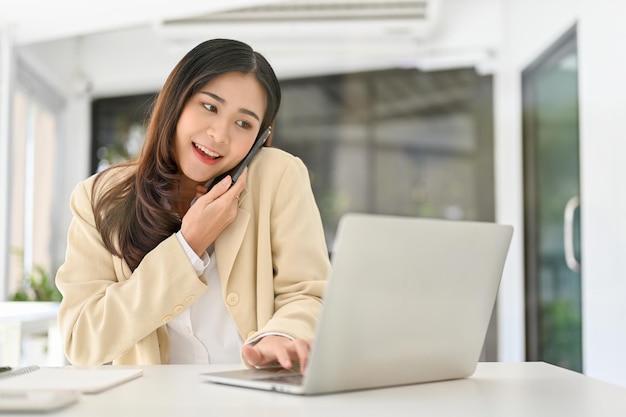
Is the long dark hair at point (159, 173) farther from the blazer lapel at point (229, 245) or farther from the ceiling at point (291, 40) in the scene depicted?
the ceiling at point (291, 40)

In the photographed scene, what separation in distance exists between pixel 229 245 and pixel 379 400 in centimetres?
75

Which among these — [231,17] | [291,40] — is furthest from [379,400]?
[291,40]

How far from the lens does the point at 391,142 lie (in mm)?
6672

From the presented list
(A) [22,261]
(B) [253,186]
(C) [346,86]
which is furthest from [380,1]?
(B) [253,186]

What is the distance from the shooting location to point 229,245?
178 cm

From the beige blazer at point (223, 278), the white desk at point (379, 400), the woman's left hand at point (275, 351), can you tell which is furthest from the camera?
the beige blazer at point (223, 278)

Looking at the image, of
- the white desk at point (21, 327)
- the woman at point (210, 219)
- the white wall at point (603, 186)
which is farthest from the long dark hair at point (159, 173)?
the white wall at point (603, 186)

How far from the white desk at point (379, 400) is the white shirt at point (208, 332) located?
51cm

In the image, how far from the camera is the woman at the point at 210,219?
1721 millimetres

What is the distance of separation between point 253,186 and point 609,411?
101 cm

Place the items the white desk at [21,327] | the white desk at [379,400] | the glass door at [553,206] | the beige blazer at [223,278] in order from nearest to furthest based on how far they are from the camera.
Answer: the white desk at [379,400], the beige blazer at [223,278], the white desk at [21,327], the glass door at [553,206]

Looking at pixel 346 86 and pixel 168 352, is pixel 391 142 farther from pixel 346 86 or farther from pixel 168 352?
pixel 168 352

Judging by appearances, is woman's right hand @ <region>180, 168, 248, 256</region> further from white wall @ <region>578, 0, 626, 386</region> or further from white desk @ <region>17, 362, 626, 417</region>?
white wall @ <region>578, 0, 626, 386</region>

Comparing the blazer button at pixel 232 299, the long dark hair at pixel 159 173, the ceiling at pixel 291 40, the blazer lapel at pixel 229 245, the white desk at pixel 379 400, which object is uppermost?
the ceiling at pixel 291 40
